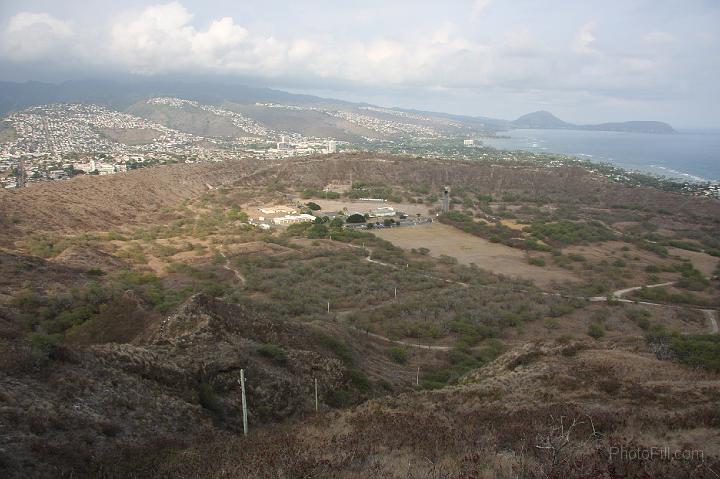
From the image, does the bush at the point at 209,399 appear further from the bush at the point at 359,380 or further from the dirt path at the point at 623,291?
the dirt path at the point at 623,291

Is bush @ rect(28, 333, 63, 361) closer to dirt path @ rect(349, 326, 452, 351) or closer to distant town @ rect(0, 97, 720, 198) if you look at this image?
dirt path @ rect(349, 326, 452, 351)

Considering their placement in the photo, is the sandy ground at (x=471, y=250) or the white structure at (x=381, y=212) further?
the white structure at (x=381, y=212)

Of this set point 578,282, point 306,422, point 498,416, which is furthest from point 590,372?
point 578,282

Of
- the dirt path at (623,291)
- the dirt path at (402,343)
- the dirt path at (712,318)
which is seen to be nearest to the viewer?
the dirt path at (402,343)

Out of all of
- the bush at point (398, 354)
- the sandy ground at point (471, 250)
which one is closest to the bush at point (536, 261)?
the sandy ground at point (471, 250)

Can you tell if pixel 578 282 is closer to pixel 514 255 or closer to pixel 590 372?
pixel 514 255

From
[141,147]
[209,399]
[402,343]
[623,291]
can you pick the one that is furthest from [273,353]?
[141,147]

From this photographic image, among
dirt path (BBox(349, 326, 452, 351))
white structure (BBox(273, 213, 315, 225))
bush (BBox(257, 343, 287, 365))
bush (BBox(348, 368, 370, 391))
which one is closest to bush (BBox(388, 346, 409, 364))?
dirt path (BBox(349, 326, 452, 351))

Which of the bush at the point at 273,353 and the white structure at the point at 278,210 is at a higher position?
the bush at the point at 273,353

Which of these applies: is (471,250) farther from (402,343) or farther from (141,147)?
(141,147)
